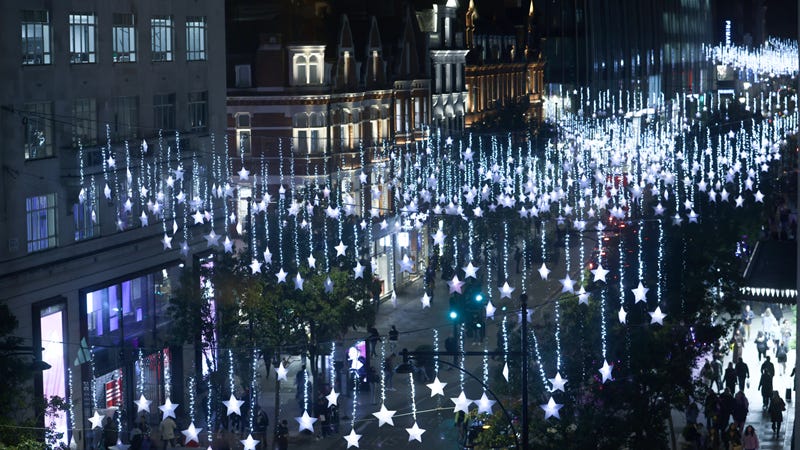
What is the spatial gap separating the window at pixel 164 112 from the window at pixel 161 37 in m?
1.13

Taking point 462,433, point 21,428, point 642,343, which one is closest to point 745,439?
point 642,343

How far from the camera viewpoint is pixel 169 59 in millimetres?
46219

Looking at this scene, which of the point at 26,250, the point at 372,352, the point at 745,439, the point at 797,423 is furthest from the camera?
the point at 372,352

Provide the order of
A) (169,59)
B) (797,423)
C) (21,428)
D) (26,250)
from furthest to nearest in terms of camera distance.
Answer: (169,59)
(26,250)
(21,428)
(797,423)

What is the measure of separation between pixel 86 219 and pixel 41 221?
2.13 metres

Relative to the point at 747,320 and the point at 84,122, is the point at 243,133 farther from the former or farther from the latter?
the point at 84,122

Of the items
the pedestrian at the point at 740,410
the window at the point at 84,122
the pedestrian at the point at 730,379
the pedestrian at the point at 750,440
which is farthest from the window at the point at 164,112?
the pedestrian at the point at 750,440

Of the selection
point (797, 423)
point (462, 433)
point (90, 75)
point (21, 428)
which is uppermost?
point (90, 75)

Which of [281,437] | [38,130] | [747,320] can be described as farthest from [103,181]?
[747,320]

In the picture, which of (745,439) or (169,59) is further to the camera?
(169,59)

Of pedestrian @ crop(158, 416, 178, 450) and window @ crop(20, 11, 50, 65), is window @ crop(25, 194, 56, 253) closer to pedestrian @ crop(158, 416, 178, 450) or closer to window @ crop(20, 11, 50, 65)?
window @ crop(20, 11, 50, 65)

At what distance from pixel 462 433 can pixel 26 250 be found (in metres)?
11.7

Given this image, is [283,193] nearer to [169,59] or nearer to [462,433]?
[169,59]

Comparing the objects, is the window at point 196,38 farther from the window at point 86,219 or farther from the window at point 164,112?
the window at point 86,219
